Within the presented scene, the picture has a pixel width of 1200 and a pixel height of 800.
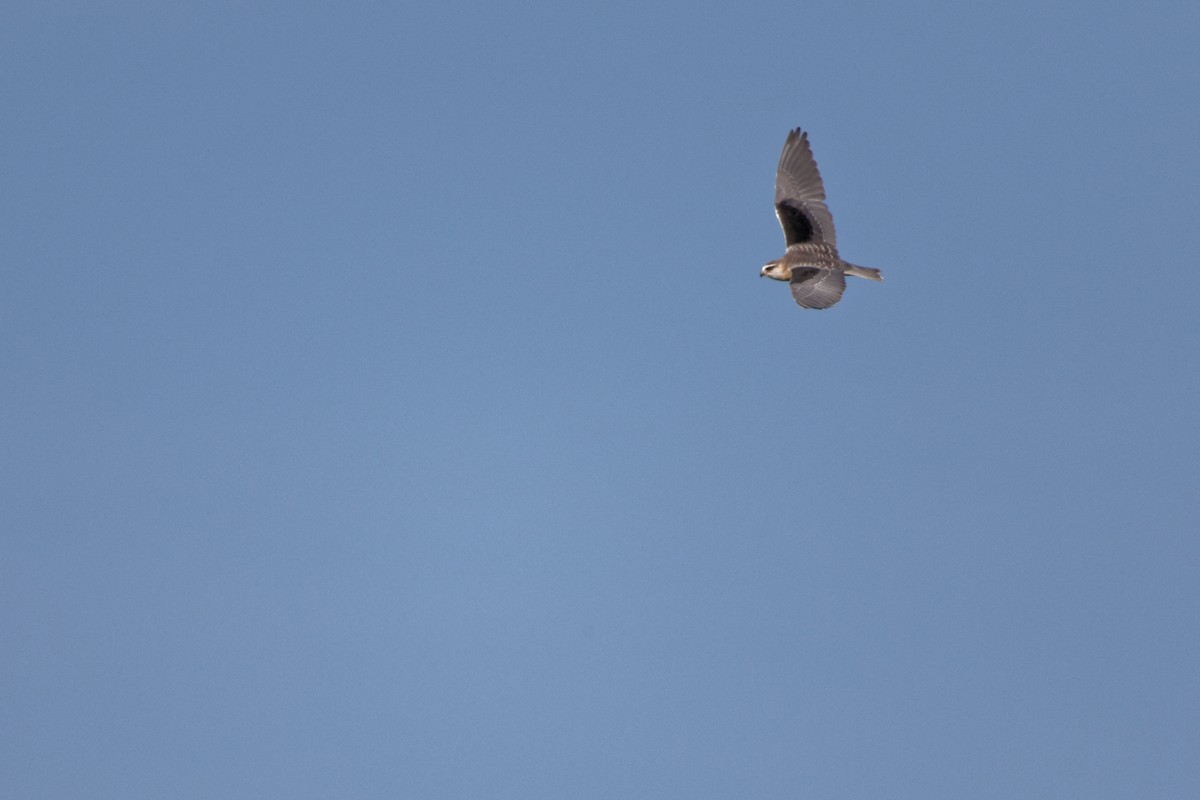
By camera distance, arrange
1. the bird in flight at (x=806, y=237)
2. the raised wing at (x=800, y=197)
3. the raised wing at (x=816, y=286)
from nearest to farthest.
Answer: the raised wing at (x=816, y=286) → the bird in flight at (x=806, y=237) → the raised wing at (x=800, y=197)

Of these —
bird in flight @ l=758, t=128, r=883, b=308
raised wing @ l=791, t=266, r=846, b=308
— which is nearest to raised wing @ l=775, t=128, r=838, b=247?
bird in flight @ l=758, t=128, r=883, b=308

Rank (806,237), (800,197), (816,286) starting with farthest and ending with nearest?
(800,197)
(806,237)
(816,286)

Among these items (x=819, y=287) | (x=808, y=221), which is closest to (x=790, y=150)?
(x=808, y=221)

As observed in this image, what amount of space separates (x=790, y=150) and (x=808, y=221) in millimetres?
2929

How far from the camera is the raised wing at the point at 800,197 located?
48.0 m

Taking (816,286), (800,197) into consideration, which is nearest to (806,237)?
Result: (800,197)

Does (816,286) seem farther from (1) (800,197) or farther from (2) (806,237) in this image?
(1) (800,197)

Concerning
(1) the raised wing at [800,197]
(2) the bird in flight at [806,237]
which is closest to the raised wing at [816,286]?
(2) the bird in flight at [806,237]

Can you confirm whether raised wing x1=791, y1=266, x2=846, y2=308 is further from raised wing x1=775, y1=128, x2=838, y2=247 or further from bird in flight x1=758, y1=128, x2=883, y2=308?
raised wing x1=775, y1=128, x2=838, y2=247

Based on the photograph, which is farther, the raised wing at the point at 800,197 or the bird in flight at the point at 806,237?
the raised wing at the point at 800,197

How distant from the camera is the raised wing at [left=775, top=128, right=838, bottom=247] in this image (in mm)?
47969

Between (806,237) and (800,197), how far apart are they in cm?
182

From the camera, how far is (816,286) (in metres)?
45.0

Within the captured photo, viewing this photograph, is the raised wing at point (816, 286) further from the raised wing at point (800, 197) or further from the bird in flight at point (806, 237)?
the raised wing at point (800, 197)
